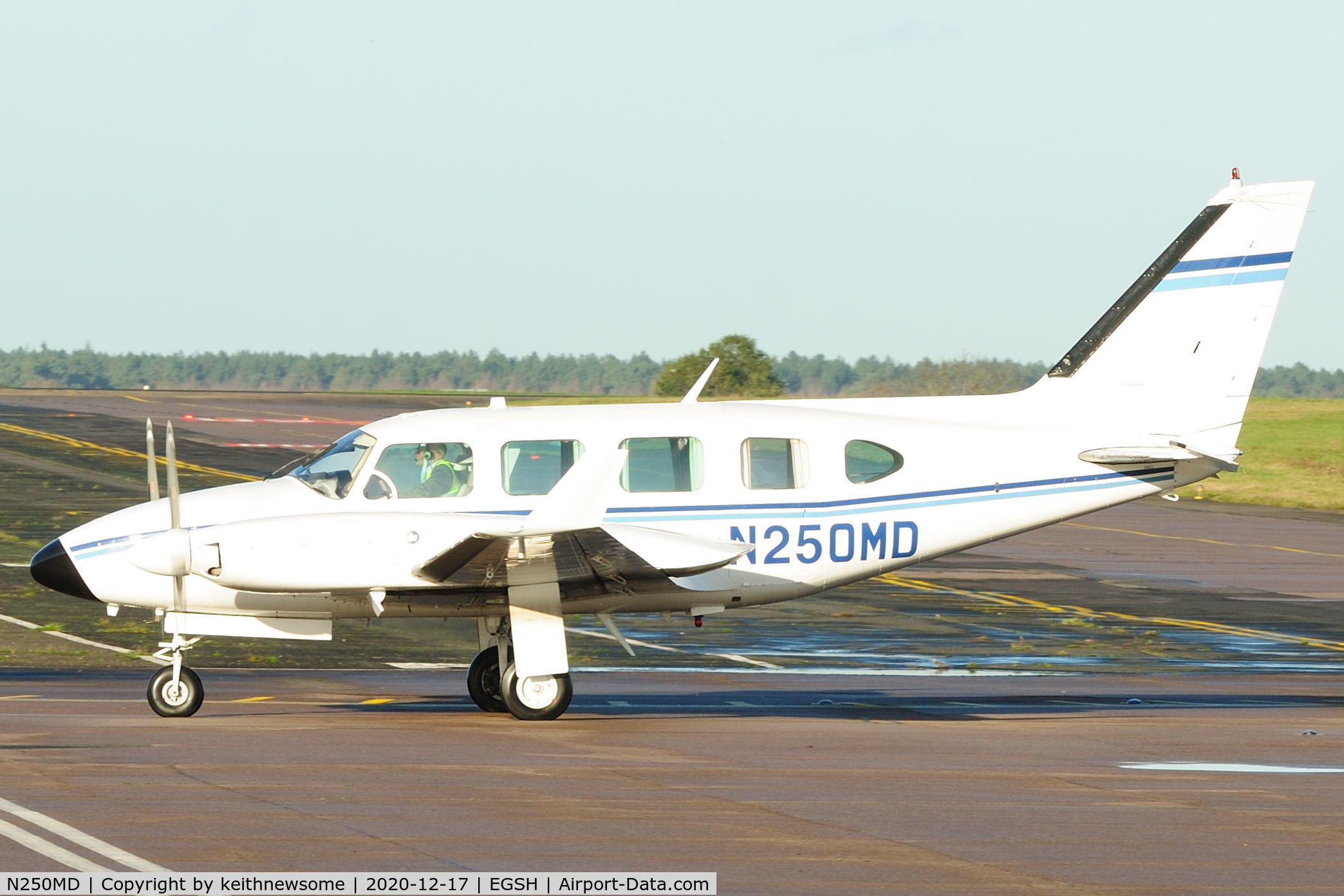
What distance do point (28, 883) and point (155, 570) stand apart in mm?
5566

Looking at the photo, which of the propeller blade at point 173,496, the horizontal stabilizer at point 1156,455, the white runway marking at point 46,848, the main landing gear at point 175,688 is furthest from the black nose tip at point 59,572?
the horizontal stabilizer at point 1156,455

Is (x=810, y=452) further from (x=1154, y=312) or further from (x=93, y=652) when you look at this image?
(x=93, y=652)

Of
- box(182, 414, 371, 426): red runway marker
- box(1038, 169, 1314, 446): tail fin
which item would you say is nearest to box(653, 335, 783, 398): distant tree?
box(182, 414, 371, 426): red runway marker

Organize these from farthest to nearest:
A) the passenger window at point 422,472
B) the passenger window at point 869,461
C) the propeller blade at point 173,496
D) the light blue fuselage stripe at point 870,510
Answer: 1. the passenger window at point 869,461
2. the light blue fuselage stripe at point 870,510
3. the passenger window at point 422,472
4. the propeller blade at point 173,496

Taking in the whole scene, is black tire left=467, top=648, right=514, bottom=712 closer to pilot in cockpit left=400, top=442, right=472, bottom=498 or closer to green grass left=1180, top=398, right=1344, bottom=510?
pilot in cockpit left=400, top=442, right=472, bottom=498

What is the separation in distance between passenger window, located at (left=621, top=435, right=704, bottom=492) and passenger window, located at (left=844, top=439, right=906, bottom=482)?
139 cm

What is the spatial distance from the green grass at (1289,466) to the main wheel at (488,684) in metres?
25.6

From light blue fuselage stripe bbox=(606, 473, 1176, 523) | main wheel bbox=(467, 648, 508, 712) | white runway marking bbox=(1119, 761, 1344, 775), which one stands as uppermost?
light blue fuselage stripe bbox=(606, 473, 1176, 523)

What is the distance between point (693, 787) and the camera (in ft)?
37.7

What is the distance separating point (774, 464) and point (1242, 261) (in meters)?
5.14

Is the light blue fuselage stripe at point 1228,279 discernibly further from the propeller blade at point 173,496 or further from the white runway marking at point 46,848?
the white runway marking at point 46,848

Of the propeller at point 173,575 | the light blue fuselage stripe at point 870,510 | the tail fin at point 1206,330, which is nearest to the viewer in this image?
the propeller at point 173,575

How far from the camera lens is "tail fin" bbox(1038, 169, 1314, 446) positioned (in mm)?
16406

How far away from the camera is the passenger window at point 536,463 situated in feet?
48.7
